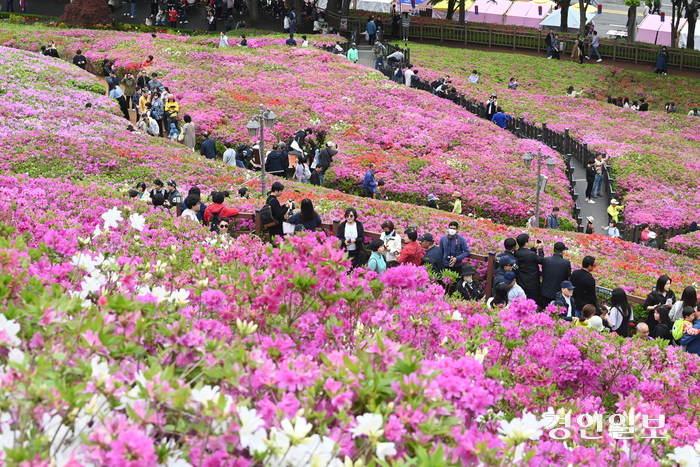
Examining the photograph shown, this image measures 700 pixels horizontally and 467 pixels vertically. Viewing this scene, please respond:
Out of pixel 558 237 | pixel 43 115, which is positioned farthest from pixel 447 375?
pixel 43 115

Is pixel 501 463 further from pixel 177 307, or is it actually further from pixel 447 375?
pixel 177 307

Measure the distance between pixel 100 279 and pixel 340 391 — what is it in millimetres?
2278

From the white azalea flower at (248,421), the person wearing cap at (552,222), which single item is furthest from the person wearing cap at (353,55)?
the white azalea flower at (248,421)

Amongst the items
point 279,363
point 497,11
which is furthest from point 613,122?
point 279,363

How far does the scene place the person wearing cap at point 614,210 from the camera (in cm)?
2155

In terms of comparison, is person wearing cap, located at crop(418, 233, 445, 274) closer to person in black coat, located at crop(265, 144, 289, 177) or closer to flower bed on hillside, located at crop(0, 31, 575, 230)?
person in black coat, located at crop(265, 144, 289, 177)

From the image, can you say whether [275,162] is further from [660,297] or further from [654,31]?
[654,31]

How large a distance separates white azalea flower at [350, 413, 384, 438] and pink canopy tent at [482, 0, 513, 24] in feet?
161

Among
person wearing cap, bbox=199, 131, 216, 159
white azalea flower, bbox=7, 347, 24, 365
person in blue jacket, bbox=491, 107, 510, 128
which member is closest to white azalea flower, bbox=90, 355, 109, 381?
white azalea flower, bbox=7, 347, 24, 365

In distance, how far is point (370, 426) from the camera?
3.96 metres

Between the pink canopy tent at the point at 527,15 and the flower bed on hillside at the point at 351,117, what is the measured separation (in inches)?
687

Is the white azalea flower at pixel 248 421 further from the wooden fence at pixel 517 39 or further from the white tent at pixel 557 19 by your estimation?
the white tent at pixel 557 19

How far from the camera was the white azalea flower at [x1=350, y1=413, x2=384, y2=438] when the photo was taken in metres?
3.93

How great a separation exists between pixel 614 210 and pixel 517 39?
26.7m
